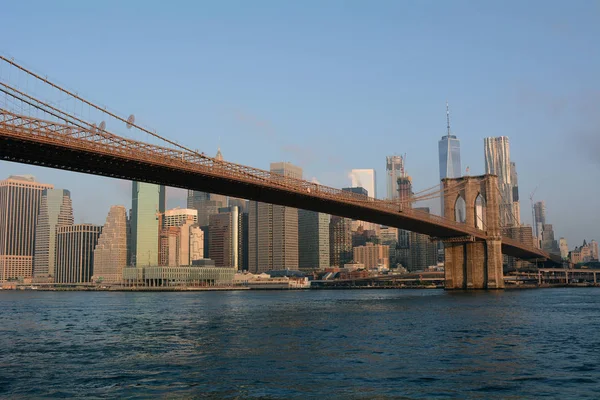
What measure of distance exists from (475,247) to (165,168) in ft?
165

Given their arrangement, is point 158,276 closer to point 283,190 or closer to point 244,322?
point 283,190

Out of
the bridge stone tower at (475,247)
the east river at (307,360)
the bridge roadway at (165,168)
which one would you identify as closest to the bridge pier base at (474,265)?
the bridge stone tower at (475,247)

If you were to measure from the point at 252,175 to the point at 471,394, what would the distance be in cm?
3630

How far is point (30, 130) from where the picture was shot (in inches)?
1371

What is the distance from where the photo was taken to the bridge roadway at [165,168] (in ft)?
119

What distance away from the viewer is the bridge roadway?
36.3 meters

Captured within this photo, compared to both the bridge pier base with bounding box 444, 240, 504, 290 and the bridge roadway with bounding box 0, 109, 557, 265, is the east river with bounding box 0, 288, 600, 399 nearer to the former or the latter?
the bridge roadway with bounding box 0, 109, 557, 265

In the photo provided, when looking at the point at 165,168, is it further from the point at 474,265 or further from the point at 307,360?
the point at 474,265

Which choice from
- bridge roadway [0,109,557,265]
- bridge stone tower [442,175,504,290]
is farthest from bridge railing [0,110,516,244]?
bridge stone tower [442,175,504,290]

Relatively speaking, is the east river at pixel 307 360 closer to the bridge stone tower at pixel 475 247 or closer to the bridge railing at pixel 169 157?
the bridge railing at pixel 169 157

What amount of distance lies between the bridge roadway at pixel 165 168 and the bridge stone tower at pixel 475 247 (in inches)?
537

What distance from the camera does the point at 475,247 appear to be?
273 feet

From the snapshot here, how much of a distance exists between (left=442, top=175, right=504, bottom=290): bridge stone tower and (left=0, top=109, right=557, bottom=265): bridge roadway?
13640 mm

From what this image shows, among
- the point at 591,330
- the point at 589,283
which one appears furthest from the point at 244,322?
the point at 589,283
